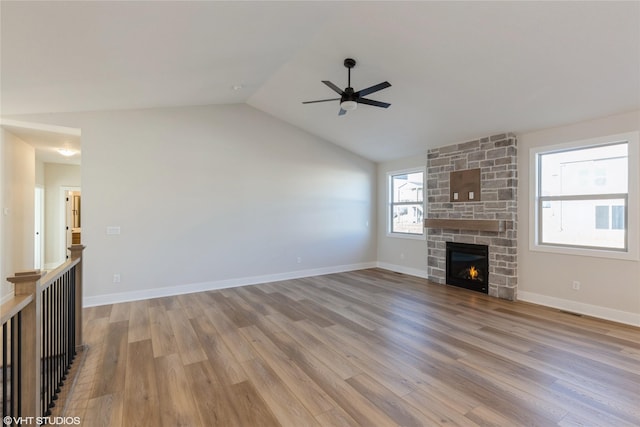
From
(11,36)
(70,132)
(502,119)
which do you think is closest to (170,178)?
(70,132)

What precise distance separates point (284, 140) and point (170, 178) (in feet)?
7.49

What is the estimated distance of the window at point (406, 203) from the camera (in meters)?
6.43

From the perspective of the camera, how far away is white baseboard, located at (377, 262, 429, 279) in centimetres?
616

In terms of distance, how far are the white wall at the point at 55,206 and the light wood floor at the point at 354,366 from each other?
15.2 ft

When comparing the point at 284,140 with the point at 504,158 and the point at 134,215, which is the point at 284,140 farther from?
the point at 504,158

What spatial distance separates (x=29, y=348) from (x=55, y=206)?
304 inches

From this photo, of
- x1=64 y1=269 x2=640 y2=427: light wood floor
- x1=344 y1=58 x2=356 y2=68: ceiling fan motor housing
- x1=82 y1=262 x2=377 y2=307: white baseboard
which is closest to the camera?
x1=64 y1=269 x2=640 y2=427: light wood floor

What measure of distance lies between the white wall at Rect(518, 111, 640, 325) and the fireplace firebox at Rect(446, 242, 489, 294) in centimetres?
51

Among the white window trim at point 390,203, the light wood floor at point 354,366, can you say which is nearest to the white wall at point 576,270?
the light wood floor at point 354,366

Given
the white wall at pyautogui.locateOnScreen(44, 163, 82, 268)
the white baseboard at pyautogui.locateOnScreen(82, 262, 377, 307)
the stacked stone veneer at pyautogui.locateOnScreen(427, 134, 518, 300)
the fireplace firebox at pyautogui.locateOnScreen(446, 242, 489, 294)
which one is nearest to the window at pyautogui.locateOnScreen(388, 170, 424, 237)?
the stacked stone veneer at pyautogui.locateOnScreen(427, 134, 518, 300)

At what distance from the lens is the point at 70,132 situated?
14.3 feet

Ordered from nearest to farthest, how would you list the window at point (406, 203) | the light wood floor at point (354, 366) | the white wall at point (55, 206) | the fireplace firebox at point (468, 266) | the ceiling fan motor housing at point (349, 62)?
the light wood floor at point (354, 366) < the ceiling fan motor housing at point (349, 62) < the fireplace firebox at point (468, 266) < the window at point (406, 203) < the white wall at point (55, 206)

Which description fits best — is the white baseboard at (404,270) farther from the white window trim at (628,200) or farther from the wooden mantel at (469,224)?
the white window trim at (628,200)

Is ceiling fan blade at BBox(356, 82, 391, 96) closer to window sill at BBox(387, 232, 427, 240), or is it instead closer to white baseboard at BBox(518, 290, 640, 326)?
window sill at BBox(387, 232, 427, 240)
